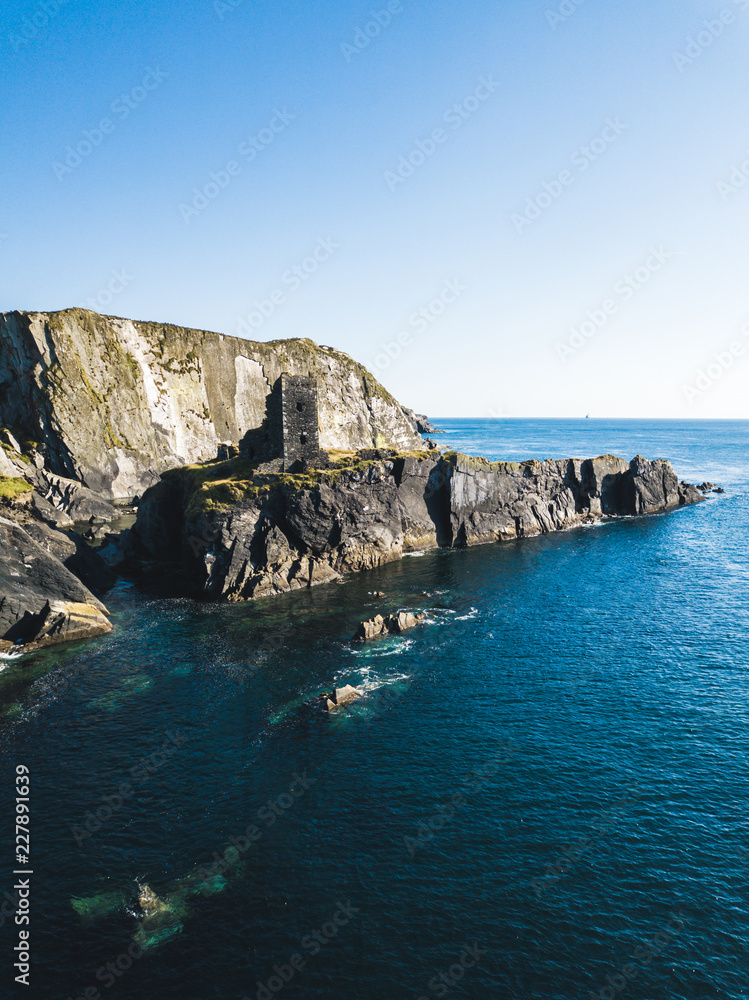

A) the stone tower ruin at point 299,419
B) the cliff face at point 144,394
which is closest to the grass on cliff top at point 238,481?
the stone tower ruin at point 299,419

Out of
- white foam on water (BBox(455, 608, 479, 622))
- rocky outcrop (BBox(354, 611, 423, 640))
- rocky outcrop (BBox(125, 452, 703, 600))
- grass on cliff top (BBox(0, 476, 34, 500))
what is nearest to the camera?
rocky outcrop (BBox(354, 611, 423, 640))

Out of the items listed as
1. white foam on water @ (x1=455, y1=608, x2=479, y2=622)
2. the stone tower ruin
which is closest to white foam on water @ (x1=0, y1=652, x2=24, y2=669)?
the stone tower ruin

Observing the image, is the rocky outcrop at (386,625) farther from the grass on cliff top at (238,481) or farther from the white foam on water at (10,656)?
the white foam on water at (10,656)

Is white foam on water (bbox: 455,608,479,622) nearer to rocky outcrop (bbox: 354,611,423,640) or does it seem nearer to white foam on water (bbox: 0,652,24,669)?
rocky outcrop (bbox: 354,611,423,640)

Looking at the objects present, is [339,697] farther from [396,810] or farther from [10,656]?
[10,656]

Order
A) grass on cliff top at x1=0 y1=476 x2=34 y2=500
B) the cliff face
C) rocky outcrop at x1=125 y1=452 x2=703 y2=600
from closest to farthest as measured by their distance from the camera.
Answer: grass on cliff top at x1=0 y1=476 x2=34 y2=500, rocky outcrop at x1=125 y1=452 x2=703 y2=600, the cliff face

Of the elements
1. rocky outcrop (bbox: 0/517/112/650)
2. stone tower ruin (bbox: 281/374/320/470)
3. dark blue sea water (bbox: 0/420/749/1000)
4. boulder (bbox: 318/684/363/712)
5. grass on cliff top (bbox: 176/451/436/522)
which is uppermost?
stone tower ruin (bbox: 281/374/320/470)
